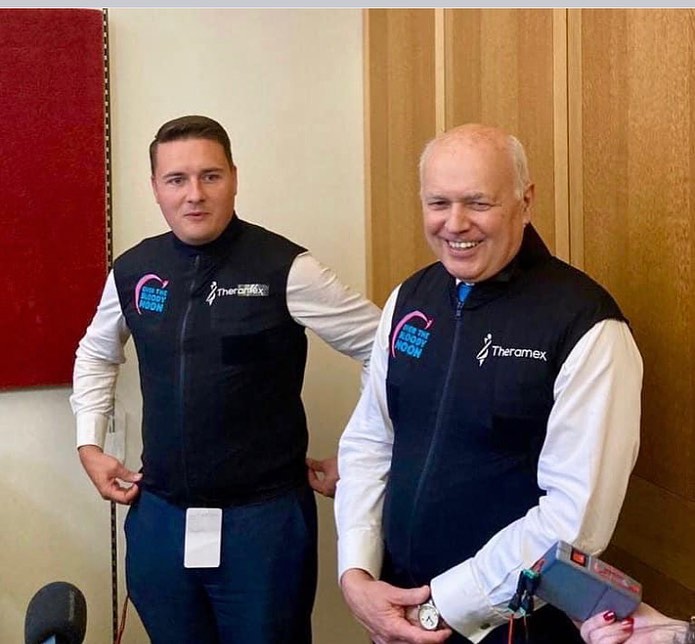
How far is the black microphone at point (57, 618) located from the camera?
52.1 inches

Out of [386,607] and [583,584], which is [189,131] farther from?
[583,584]

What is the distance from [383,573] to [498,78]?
1060 millimetres

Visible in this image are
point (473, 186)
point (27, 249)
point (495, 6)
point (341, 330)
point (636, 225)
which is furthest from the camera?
point (27, 249)

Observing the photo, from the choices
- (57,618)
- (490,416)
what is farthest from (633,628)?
(57,618)

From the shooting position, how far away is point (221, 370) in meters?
1.83

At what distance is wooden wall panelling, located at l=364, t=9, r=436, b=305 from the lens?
2.26 m

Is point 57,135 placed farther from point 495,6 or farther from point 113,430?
point 495,6

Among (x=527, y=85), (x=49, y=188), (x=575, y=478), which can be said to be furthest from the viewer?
(x=49, y=188)

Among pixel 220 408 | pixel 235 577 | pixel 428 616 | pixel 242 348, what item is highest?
pixel 242 348

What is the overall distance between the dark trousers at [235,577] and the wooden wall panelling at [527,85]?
83 cm

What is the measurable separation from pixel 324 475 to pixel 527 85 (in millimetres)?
960

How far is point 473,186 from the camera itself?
131cm

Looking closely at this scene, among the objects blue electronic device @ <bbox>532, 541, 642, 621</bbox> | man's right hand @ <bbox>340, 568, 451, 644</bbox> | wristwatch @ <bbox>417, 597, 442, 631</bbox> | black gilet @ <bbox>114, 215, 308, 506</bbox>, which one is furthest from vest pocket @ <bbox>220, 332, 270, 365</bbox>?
blue electronic device @ <bbox>532, 541, 642, 621</bbox>

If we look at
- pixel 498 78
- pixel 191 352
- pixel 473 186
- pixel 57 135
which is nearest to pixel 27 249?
pixel 57 135
